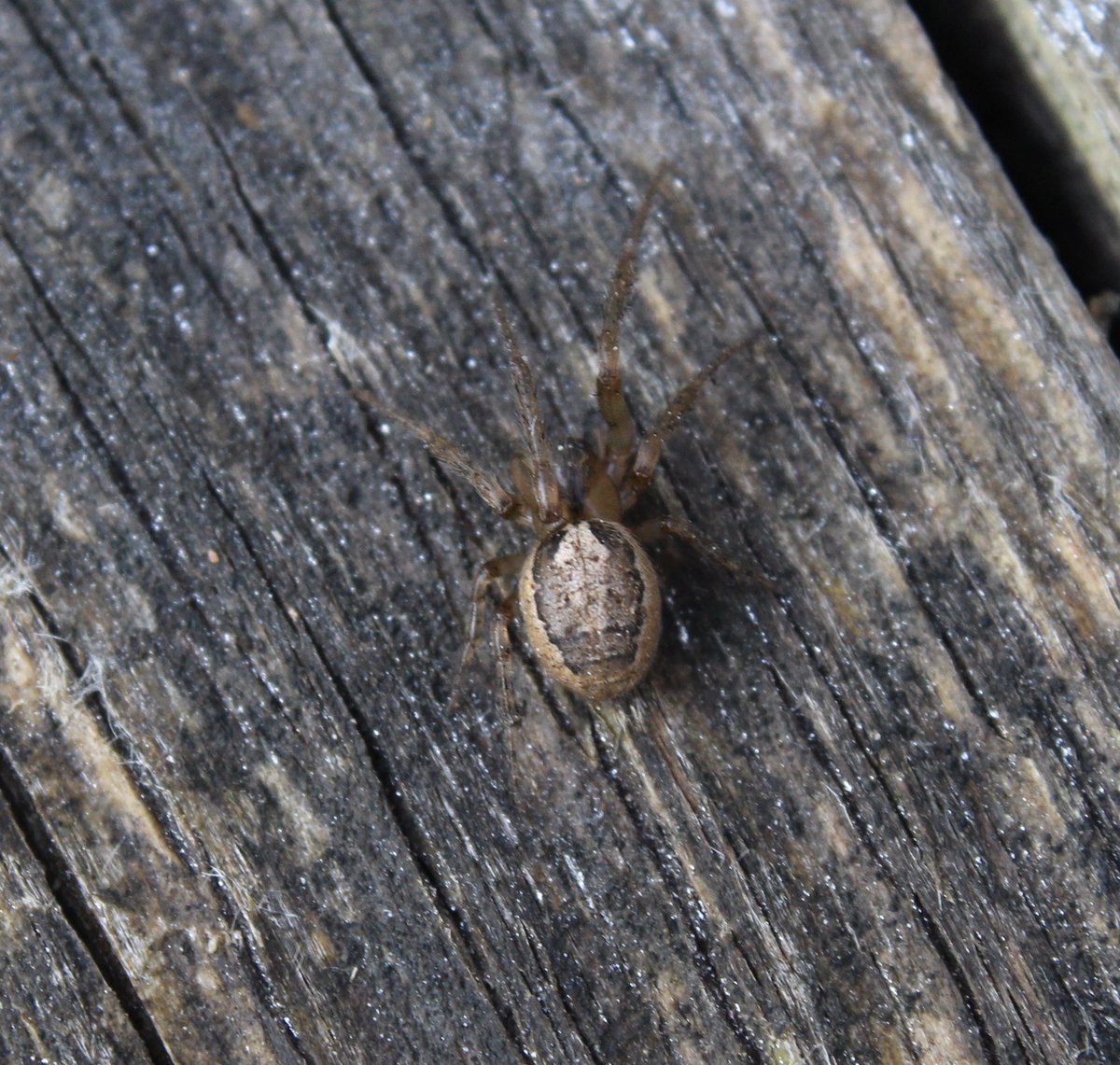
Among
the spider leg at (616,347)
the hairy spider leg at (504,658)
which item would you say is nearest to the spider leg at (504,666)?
the hairy spider leg at (504,658)

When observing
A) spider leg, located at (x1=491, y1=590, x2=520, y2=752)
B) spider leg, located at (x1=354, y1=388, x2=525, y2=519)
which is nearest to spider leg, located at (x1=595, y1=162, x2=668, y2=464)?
spider leg, located at (x1=354, y1=388, x2=525, y2=519)

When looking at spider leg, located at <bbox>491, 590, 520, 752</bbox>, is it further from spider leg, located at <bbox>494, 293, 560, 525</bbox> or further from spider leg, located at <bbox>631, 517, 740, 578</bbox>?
spider leg, located at <bbox>631, 517, 740, 578</bbox>

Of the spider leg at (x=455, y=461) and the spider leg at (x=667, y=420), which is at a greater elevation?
the spider leg at (x=455, y=461)

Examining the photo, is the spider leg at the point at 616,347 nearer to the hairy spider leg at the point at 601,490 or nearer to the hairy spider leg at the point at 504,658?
the hairy spider leg at the point at 601,490

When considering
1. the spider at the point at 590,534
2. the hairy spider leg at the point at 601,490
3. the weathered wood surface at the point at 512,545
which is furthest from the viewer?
the hairy spider leg at the point at 601,490

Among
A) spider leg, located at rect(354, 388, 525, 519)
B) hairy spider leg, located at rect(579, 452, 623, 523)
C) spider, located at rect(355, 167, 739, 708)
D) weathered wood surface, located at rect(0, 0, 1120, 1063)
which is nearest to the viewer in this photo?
weathered wood surface, located at rect(0, 0, 1120, 1063)

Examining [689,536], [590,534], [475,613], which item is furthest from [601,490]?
[475,613]

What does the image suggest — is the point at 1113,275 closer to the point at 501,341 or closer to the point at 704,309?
the point at 704,309
